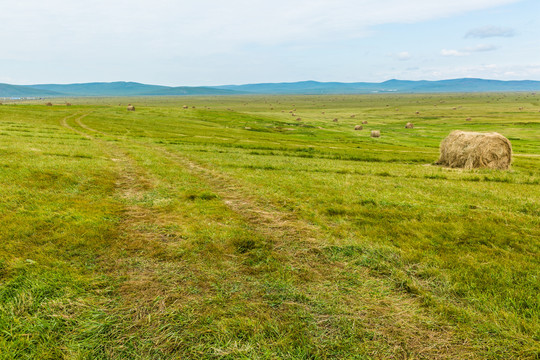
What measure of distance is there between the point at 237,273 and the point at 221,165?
1476cm

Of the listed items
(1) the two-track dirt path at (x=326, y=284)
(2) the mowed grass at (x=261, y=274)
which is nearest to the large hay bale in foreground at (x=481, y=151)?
(2) the mowed grass at (x=261, y=274)

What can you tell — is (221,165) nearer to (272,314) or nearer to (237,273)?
(237,273)

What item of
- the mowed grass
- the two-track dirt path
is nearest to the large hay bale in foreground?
the mowed grass

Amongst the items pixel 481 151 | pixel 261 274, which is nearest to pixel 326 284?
pixel 261 274

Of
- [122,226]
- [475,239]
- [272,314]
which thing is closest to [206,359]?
[272,314]

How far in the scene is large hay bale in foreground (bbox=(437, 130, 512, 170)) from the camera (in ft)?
85.5

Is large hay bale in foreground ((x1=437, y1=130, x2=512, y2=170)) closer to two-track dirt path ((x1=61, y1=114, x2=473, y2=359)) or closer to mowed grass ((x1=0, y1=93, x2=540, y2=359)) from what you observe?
mowed grass ((x1=0, y1=93, x2=540, y2=359))

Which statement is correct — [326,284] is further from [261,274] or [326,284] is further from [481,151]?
[481,151]

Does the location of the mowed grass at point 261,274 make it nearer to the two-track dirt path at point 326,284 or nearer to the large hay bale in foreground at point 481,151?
→ the two-track dirt path at point 326,284

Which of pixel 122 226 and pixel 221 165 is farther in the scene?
pixel 221 165

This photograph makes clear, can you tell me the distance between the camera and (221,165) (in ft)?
67.7

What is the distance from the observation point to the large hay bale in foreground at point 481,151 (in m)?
26.0

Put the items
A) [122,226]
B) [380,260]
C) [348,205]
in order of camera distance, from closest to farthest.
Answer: [380,260] → [122,226] → [348,205]

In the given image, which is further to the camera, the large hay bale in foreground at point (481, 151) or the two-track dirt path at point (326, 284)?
the large hay bale in foreground at point (481, 151)
